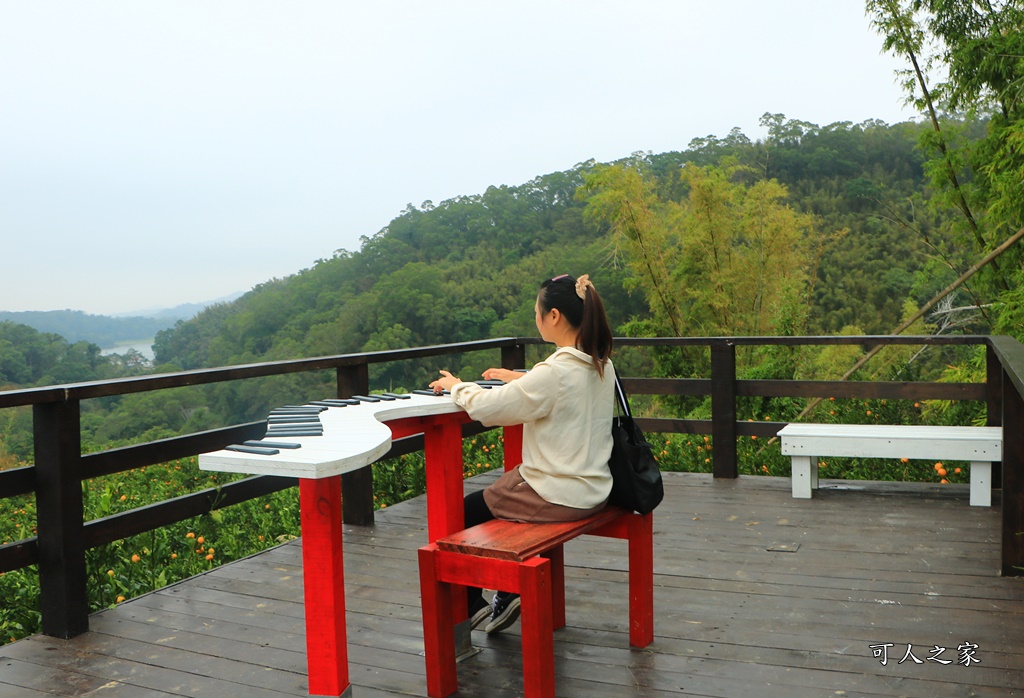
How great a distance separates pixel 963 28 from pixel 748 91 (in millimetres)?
15243

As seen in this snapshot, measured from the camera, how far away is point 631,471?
2.49 metres

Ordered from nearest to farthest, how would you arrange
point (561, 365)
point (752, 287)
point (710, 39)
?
point (561, 365)
point (752, 287)
point (710, 39)

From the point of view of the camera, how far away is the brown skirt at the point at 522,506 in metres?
2.40

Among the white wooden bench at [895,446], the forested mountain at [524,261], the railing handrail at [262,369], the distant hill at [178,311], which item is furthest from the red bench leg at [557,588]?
the distant hill at [178,311]

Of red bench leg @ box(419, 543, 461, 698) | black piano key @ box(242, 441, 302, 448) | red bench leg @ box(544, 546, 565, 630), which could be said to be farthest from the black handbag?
black piano key @ box(242, 441, 302, 448)

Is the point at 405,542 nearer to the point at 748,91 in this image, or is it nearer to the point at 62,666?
the point at 62,666

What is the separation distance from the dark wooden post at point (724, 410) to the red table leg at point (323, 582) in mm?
3268

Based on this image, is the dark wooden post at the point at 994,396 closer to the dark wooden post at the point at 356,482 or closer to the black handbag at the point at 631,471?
the black handbag at the point at 631,471

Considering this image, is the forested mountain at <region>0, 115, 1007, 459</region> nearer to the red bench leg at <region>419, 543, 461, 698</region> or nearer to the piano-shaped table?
the piano-shaped table

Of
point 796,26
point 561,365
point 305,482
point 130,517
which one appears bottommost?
point 130,517

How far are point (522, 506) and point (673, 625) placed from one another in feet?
2.29

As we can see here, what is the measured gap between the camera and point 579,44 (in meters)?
24.2

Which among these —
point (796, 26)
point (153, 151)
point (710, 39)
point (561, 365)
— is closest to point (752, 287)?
point (796, 26)

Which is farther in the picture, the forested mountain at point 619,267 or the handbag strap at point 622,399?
the forested mountain at point 619,267
